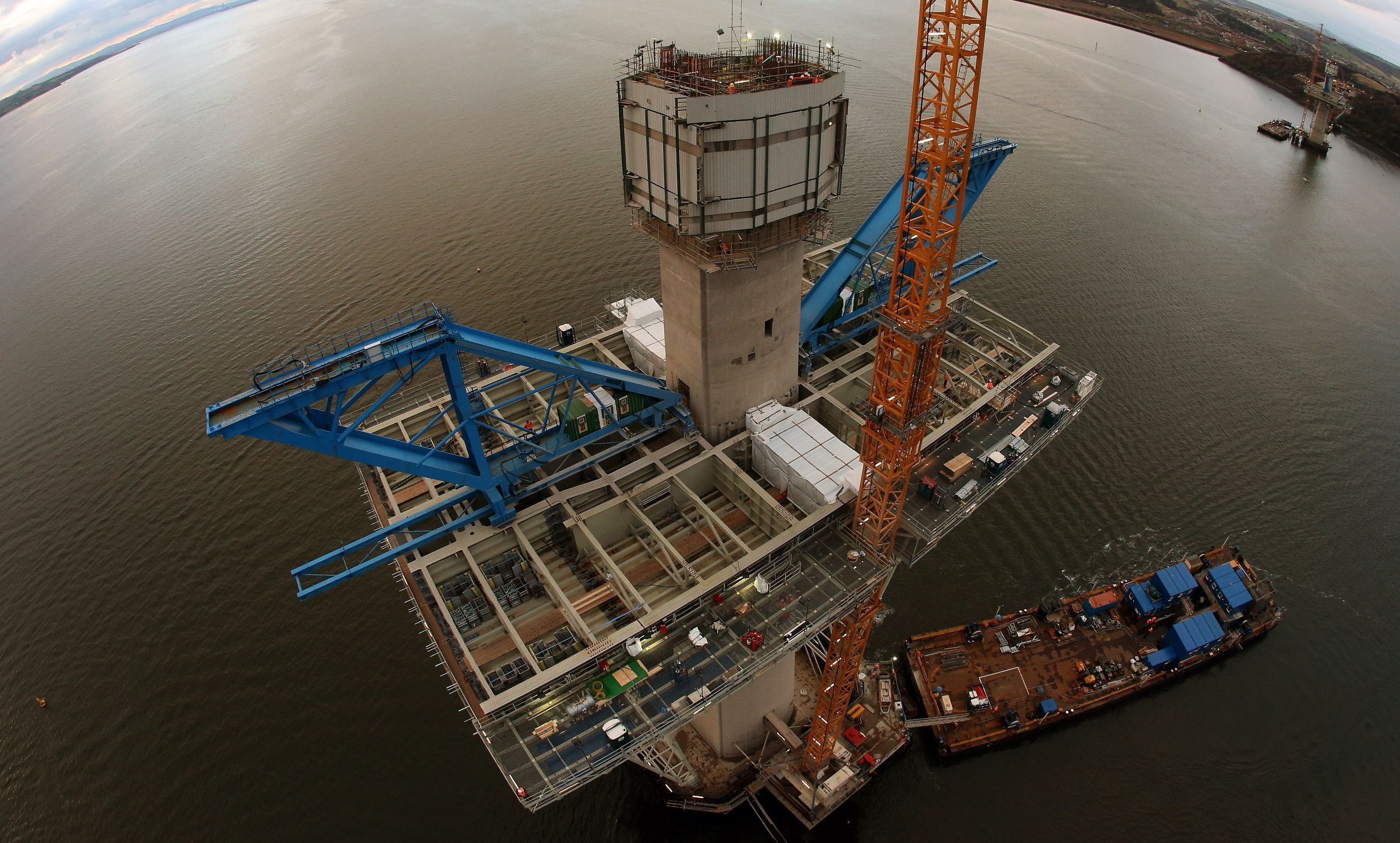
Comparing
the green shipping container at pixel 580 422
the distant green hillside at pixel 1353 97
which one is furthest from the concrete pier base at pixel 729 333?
the distant green hillside at pixel 1353 97

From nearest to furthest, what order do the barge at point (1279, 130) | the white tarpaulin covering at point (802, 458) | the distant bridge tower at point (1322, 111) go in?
the white tarpaulin covering at point (802, 458), the distant bridge tower at point (1322, 111), the barge at point (1279, 130)

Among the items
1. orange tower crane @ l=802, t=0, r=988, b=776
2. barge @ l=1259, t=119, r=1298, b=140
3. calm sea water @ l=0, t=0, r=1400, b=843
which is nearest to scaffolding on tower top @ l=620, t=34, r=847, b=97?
orange tower crane @ l=802, t=0, r=988, b=776

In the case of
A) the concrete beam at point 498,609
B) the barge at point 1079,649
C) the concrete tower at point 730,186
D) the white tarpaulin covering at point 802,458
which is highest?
the concrete tower at point 730,186

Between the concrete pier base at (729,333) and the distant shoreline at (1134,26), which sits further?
the distant shoreline at (1134,26)

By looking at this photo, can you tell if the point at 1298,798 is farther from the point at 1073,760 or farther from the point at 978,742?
the point at 978,742

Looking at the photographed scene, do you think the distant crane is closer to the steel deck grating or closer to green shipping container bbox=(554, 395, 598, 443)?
the steel deck grating

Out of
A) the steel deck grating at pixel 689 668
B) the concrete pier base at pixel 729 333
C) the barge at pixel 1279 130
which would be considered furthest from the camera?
the barge at pixel 1279 130

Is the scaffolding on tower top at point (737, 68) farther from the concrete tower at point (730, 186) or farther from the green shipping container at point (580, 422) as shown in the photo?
the green shipping container at point (580, 422)
